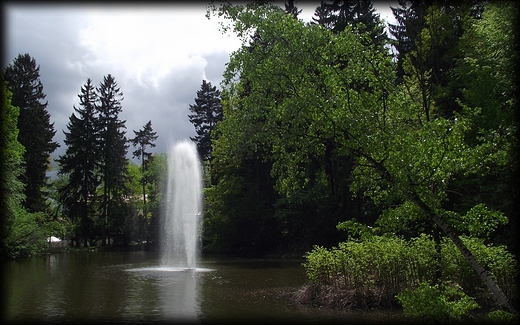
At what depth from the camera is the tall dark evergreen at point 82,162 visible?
183ft

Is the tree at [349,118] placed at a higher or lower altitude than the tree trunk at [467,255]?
higher

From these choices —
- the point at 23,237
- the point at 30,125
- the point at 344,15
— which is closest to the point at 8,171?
the point at 23,237

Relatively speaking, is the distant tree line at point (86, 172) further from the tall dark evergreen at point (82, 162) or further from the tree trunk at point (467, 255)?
the tree trunk at point (467, 255)

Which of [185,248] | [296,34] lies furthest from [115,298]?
[185,248]

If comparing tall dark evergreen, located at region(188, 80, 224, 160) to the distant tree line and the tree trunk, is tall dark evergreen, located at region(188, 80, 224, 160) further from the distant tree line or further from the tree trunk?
the tree trunk

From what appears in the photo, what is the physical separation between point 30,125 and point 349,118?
43564 mm

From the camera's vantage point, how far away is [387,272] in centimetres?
1242

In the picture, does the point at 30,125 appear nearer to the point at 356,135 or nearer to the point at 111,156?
the point at 111,156

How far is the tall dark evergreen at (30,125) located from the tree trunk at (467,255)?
1680 inches

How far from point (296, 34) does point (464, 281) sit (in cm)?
767

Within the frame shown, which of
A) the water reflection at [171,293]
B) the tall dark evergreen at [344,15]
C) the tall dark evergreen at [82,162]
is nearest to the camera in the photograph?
the water reflection at [171,293]

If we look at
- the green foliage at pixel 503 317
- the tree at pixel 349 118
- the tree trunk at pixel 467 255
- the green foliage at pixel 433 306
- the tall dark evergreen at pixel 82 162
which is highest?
the tall dark evergreen at pixel 82 162

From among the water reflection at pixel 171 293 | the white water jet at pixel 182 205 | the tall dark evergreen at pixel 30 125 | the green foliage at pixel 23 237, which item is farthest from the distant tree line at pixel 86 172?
the water reflection at pixel 171 293

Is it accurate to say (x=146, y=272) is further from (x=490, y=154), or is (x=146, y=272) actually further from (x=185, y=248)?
(x=490, y=154)
